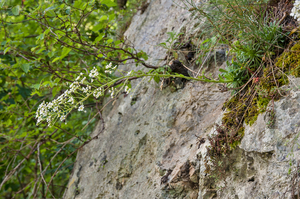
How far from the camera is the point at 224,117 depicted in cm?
163

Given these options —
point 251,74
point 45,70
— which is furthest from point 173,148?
point 45,70

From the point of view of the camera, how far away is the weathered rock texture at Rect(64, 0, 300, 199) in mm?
1295

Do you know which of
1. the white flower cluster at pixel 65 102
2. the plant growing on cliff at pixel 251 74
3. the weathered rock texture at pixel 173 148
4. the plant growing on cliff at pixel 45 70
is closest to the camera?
the weathered rock texture at pixel 173 148

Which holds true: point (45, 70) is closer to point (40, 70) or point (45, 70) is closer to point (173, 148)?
point (40, 70)

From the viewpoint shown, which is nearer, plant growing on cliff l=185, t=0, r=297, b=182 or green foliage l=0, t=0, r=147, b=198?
plant growing on cliff l=185, t=0, r=297, b=182

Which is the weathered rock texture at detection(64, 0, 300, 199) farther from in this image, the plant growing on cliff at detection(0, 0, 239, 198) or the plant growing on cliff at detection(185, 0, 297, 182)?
the plant growing on cliff at detection(0, 0, 239, 198)

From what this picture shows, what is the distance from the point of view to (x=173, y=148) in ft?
6.53

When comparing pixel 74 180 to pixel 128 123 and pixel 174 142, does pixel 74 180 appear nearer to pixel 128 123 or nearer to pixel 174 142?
pixel 128 123

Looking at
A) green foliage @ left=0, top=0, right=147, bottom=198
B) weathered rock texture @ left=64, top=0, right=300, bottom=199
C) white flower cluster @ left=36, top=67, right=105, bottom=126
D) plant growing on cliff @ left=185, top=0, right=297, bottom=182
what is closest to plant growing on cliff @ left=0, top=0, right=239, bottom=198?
green foliage @ left=0, top=0, right=147, bottom=198

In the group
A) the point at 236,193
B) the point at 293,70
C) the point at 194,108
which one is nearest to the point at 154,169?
the point at 194,108

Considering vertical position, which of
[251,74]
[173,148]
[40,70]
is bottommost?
[40,70]

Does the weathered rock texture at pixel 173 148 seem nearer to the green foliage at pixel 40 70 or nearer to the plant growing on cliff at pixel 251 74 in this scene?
the plant growing on cliff at pixel 251 74

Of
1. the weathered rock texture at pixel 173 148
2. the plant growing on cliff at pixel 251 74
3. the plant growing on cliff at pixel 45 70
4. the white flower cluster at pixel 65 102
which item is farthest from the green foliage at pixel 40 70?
the plant growing on cliff at pixel 251 74

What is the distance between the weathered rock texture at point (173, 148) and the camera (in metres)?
1.29
